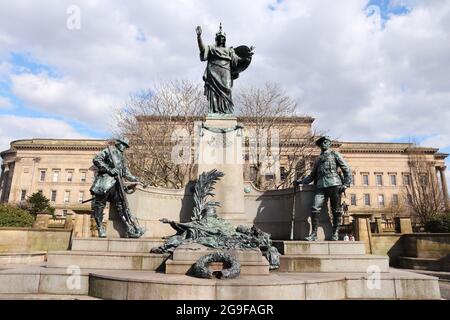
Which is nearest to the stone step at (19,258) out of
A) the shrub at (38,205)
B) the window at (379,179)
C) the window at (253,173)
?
the window at (253,173)

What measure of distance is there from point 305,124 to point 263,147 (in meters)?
8.71

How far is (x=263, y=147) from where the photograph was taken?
30.9 m

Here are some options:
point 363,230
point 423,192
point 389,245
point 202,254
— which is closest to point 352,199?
point 423,192

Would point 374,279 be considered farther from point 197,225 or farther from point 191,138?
A: point 191,138

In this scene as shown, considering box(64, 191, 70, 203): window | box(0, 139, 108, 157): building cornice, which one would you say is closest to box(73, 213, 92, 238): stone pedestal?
box(0, 139, 108, 157): building cornice

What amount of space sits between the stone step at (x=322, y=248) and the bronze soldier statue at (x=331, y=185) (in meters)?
0.54

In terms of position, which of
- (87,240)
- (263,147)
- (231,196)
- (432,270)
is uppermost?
(263,147)

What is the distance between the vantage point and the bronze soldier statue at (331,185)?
948 cm

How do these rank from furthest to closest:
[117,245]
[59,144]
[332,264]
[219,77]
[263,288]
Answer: [59,144], [219,77], [117,245], [332,264], [263,288]

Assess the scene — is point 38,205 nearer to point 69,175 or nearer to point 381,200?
point 69,175

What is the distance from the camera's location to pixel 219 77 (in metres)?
13.1

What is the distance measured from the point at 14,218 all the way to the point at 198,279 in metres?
22.2
